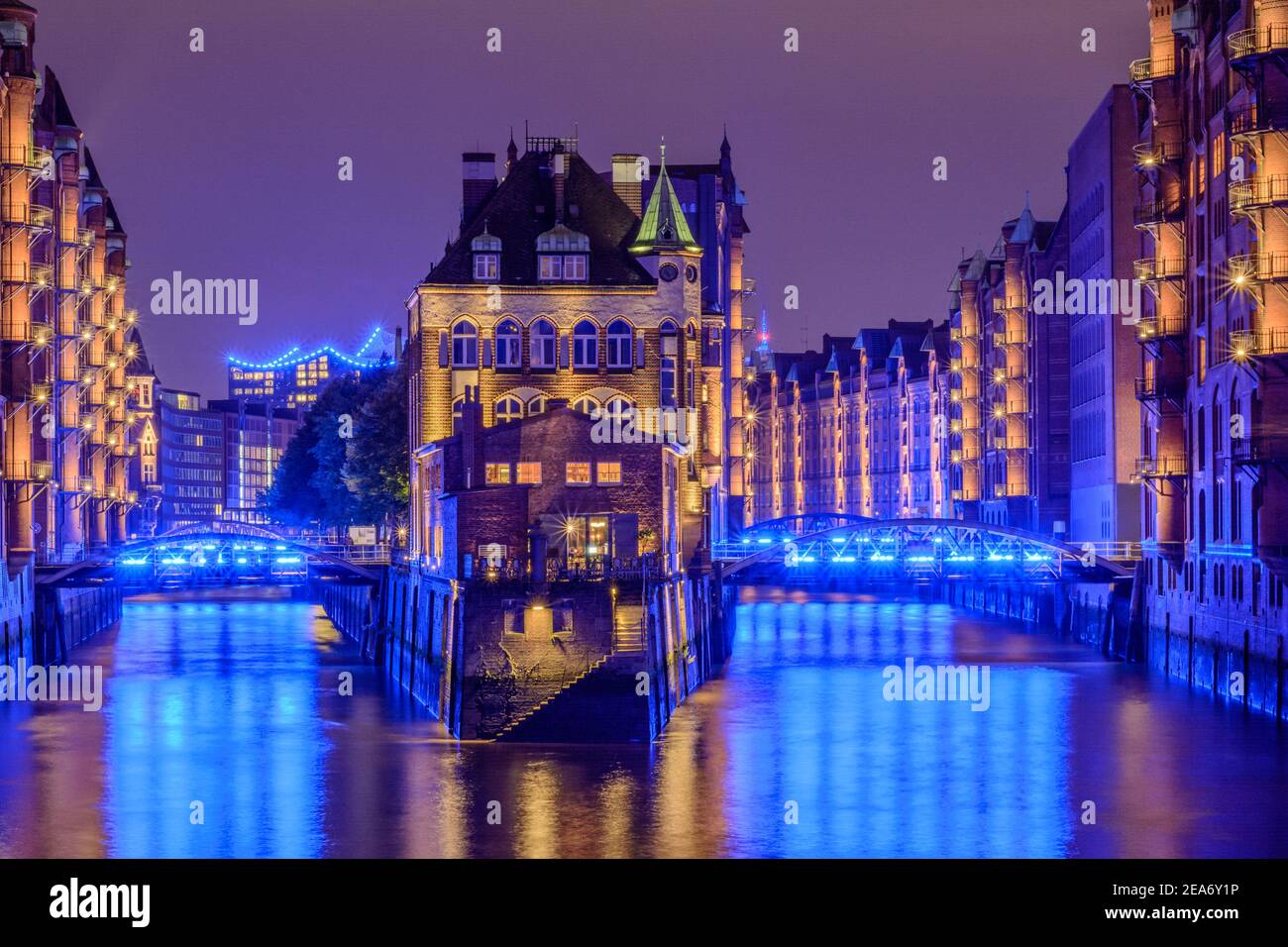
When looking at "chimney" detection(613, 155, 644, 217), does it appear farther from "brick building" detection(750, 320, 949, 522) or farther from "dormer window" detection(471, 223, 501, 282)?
"brick building" detection(750, 320, 949, 522)

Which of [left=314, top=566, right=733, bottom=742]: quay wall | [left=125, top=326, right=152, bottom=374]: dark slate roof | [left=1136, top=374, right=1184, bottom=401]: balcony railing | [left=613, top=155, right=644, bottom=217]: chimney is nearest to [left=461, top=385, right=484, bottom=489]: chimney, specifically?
[left=314, top=566, right=733, bottom=742]: quay wall

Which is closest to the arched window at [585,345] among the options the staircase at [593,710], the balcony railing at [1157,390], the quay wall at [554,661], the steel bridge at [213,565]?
the steel bridge at [213,565]

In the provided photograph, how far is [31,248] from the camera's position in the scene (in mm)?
89500

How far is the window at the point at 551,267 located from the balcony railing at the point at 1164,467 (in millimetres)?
20572

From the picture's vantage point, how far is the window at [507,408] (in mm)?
78688

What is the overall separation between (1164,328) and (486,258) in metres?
22.6

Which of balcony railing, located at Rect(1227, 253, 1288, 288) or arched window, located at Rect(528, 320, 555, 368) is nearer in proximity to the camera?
balcony railing, located at Rect(1227, 253, 1288, 288)

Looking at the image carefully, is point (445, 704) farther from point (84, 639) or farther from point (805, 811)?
point (84, 639)

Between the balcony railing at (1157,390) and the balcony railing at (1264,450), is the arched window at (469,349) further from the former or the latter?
the balcony railing at (1264,450)

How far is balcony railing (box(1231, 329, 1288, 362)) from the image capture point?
65000 millimetres

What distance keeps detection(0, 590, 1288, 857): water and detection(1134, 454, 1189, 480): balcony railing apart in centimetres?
684

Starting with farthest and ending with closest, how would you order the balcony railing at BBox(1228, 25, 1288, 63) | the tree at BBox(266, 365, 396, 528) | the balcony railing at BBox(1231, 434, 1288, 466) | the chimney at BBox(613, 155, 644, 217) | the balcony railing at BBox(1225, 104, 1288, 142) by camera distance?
the tree at BBox(266, 365, 396, 528), the chimney at BBox(613, 155, 644, 217), the balcony railing at BBox(1231, 434, 1288, 466), the balcony railing at BBox(1225, 104, 1288, 142), the balcony railing at BBox(1228, 25, 1288, 63)
